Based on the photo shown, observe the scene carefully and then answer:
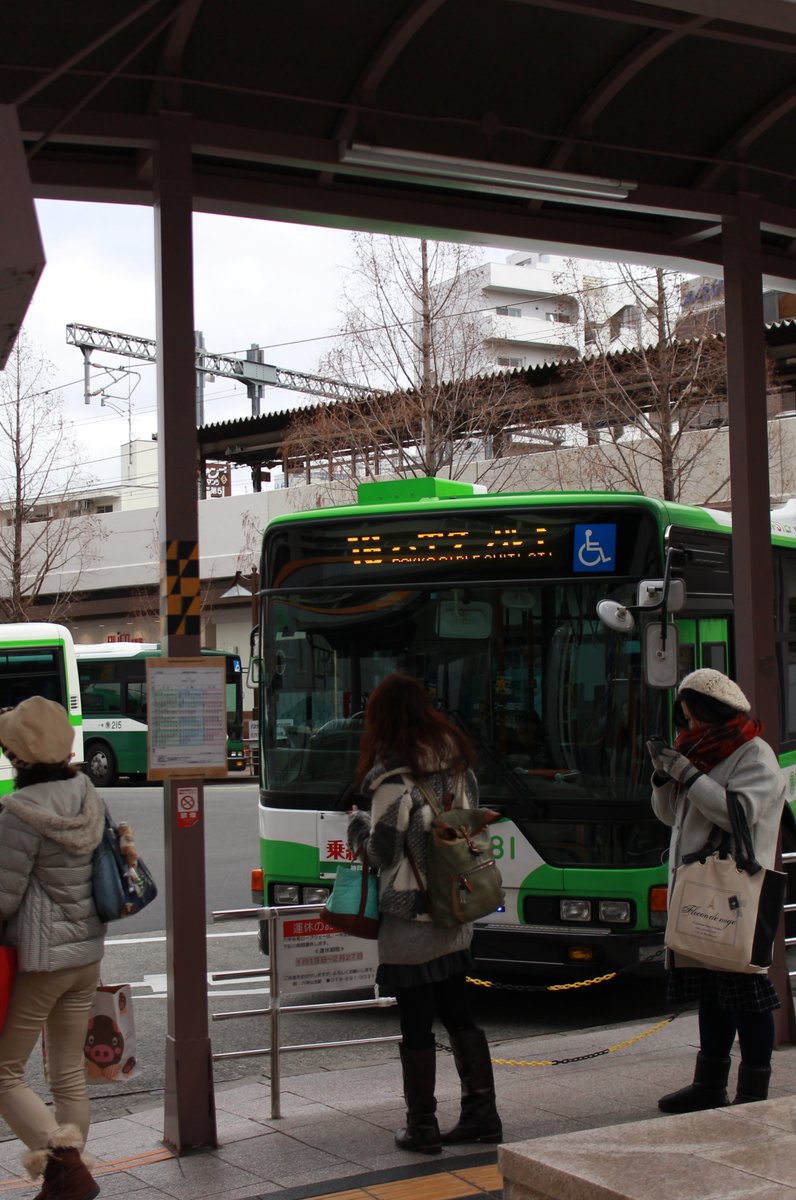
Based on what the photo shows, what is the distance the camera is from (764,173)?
23.2 feet

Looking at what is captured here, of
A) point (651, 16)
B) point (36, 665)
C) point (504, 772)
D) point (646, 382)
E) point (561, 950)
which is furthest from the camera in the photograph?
point (646, 382)

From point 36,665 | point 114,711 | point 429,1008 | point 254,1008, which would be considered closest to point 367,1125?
point 429,1008

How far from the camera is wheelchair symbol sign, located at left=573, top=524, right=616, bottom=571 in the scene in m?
8.02

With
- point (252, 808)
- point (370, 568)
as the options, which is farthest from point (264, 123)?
point (252, 808)

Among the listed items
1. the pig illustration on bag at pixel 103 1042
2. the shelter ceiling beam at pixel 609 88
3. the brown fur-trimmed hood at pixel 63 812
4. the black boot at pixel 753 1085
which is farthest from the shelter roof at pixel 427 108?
the black boot at pixel 753 1085

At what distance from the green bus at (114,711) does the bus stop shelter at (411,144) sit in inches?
938

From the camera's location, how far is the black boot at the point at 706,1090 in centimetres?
542

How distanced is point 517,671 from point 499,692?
0.16 meters

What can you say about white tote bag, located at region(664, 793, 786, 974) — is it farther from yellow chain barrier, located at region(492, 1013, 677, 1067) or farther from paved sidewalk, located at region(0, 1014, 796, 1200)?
yellow chain barrier, located at region(492, 1013, 677, 1067)

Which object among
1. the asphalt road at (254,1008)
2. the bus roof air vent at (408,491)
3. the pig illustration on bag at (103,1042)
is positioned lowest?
the asphalt road at (254,1008)

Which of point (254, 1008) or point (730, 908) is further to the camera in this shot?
point (254, 1008)

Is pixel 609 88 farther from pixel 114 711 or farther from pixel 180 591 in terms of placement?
pixel 114 711

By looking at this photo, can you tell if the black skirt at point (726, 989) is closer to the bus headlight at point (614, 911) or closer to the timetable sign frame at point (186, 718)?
the timetable sign frame at point (186, 718)

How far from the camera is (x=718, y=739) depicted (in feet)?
17.1
